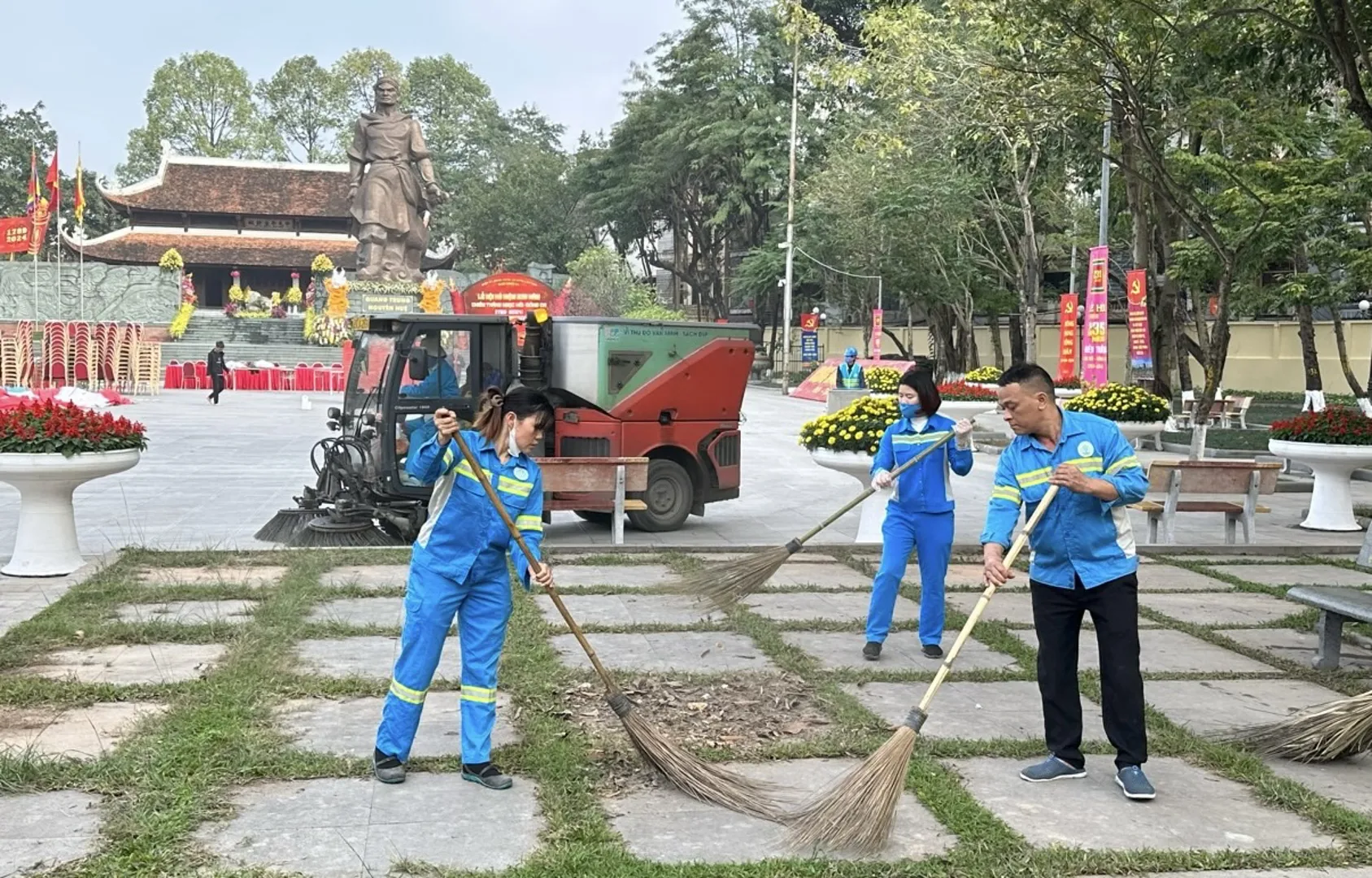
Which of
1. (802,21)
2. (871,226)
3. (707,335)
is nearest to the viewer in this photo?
(707,335)

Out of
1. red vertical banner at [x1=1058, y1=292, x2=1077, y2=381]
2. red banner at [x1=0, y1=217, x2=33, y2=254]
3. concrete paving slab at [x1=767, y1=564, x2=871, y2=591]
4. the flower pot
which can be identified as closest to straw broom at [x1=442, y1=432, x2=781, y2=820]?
concrete paving slab at [x1=767, y1=564, x2=871, y2=591]

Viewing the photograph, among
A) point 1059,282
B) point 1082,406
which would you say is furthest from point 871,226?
point 1082,406

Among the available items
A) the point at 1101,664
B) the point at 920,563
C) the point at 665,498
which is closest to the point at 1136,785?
the point at 1101,664

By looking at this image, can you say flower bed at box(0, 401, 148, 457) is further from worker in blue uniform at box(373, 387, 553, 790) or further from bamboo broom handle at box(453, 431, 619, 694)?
bamboo broom handle at box(453, 431, 619, 694)

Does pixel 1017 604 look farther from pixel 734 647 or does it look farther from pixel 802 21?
pixel 802 21

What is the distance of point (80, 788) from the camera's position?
163 inches

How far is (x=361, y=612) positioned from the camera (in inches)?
279

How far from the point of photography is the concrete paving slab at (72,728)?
14.9ft

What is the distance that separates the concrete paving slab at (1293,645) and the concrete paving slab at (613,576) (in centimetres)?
358

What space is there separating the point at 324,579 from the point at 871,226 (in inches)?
1141

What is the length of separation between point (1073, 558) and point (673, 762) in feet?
5.23

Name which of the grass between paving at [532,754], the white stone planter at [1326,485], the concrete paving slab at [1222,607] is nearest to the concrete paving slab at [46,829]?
the grass between paving at [532,754]

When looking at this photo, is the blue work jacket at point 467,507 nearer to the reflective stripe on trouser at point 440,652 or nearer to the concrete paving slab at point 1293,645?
the reflective stripe on trouser at point 440,652

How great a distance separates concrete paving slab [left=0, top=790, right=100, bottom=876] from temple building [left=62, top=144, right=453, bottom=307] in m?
48.1
